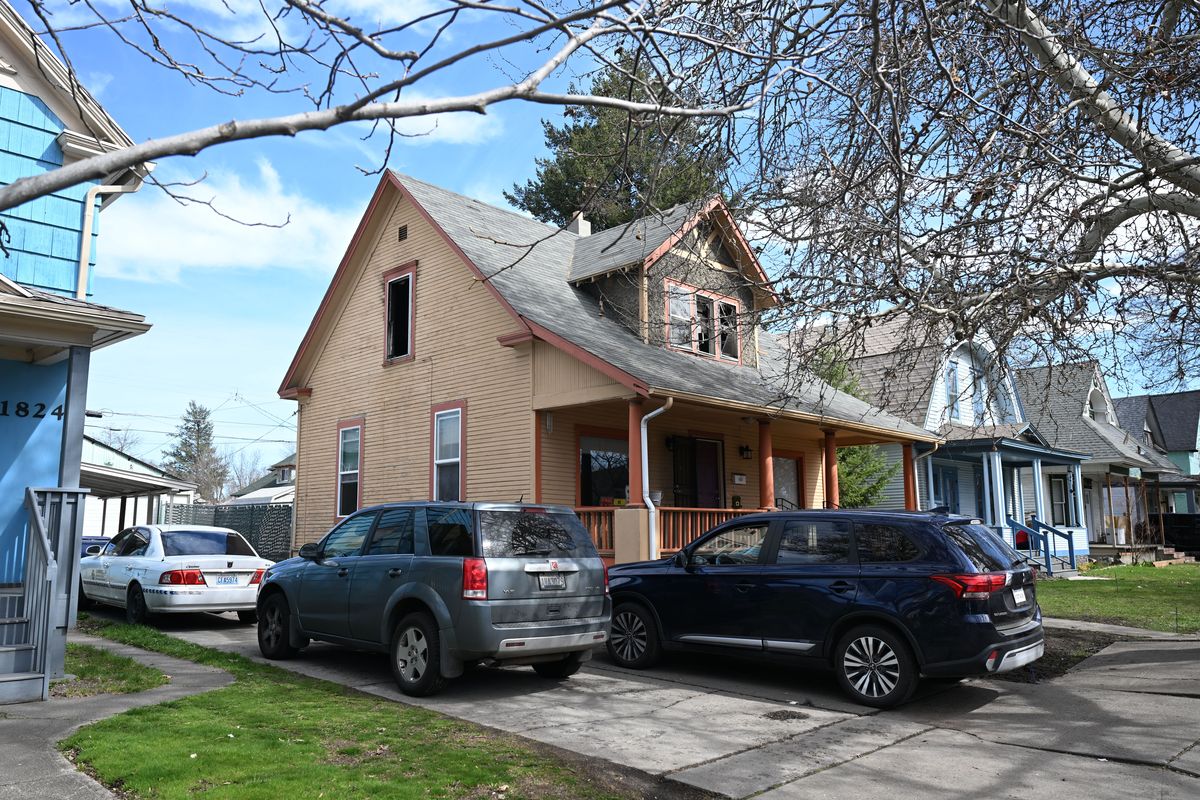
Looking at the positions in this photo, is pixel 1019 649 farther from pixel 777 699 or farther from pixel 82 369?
pixel 82 369

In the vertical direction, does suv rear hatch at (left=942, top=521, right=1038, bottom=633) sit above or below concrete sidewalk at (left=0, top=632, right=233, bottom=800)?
above

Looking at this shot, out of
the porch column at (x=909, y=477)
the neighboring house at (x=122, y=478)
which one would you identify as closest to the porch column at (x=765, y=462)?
the porch column at (x=909, y=477)

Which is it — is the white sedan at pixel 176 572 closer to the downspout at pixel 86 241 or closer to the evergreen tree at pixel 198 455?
the downspout at pixel 86 241

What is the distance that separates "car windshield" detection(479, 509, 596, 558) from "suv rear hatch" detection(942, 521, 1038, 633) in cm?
342

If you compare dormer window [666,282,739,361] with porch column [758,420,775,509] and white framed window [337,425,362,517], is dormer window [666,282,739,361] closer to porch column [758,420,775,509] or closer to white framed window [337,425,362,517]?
porch column [758,420,775,509]

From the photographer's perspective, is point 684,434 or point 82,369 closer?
point 82,369

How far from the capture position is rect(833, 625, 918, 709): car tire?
7.80 metres

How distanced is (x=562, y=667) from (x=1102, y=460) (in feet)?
93.6

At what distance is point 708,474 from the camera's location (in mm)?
18484

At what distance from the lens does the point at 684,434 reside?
17.8m

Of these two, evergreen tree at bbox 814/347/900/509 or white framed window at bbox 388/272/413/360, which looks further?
evergreen tree at bbox 814/347/900/509


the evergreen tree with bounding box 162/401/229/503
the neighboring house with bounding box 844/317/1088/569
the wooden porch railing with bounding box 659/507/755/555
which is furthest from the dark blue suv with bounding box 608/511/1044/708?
the evergreen tree with bounding box 162/401/229/503

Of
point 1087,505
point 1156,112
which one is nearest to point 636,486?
point 1156,112

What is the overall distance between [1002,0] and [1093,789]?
6150mm
